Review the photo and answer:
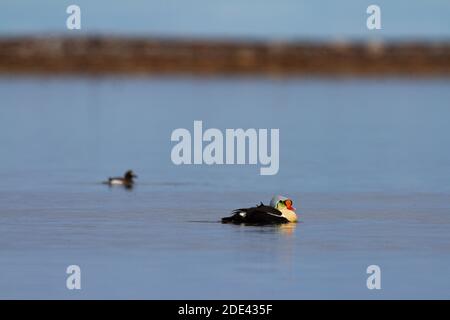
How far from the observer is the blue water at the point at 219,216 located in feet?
48.9

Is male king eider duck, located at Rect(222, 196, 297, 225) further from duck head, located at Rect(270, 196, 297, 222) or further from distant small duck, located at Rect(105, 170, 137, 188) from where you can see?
distant small duck, located at Rect(105, 170, 137, 188)

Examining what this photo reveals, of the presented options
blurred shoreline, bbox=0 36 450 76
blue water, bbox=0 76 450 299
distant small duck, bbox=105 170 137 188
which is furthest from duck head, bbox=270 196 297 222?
blurred shoreline, bbox=0 36 450 76

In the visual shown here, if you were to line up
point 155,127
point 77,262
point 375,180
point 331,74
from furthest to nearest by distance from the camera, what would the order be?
point 331,74 < point 155,127 < point 375,180 < point 77,262

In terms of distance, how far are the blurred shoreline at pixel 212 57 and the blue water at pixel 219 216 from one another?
69.4 metres

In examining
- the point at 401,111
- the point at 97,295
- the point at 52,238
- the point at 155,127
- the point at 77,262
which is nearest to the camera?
the point at 97,295

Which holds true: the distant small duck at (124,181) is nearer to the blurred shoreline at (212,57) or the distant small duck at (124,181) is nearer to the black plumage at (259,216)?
the black plumage at (259,216)

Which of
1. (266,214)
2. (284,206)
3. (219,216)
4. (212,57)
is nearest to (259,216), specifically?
(266,214)

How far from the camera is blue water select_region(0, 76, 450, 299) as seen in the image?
48.9ft

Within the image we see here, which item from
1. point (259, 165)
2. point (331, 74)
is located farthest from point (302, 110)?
point (331, 74)

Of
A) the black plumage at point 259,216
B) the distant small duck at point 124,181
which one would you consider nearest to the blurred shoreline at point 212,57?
the distant small duck at point 124,181

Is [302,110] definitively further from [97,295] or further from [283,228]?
[97,295]

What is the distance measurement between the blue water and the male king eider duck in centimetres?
13

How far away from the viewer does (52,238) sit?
56.3 ft
